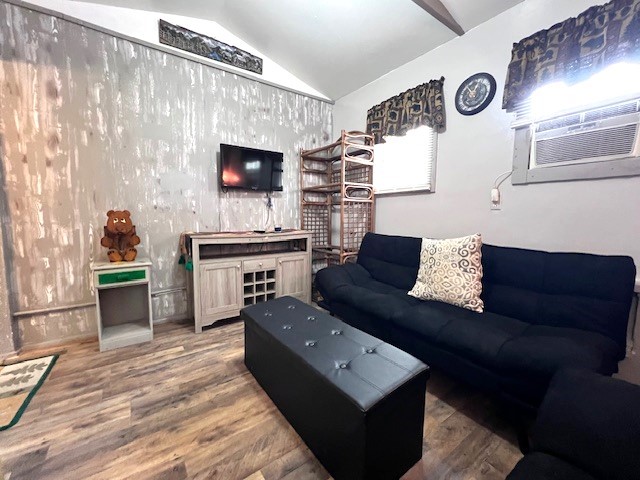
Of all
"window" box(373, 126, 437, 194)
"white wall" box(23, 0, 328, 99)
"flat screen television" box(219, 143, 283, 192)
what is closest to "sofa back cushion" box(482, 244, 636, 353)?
"window" box(373, 126, 437, 194)

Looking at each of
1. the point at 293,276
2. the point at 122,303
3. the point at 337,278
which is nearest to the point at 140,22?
the point at 122,303

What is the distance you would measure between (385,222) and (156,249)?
7.63 feet

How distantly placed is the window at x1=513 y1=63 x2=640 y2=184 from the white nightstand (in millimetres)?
2985

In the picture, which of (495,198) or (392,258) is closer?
(495,198)

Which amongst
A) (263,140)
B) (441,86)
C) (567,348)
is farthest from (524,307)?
(263,140)

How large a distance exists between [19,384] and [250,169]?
2.29 m

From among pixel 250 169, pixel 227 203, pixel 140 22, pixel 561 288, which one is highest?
pixel 140 22

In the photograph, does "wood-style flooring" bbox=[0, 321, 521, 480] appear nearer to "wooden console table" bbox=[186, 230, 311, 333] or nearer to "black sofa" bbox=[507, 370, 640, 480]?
"black sofa" bbox=[507, 370, 640, 480]

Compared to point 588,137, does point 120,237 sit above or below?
below

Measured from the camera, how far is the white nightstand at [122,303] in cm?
199

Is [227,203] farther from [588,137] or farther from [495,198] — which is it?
[588,137]

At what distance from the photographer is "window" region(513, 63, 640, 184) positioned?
1.46 meters

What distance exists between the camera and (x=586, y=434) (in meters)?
0.76

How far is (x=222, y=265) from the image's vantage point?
7.94 feet
